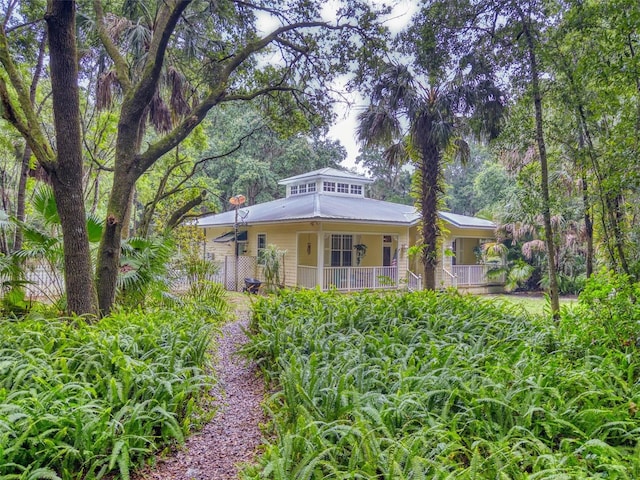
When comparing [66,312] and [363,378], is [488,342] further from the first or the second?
[66,312]

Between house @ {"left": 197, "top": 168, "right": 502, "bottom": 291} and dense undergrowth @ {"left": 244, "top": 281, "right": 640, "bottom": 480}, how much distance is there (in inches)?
327

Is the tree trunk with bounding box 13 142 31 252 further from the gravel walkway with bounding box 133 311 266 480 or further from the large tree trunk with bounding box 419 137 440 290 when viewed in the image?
the large tree trunk with bounding box 419 137 440 290

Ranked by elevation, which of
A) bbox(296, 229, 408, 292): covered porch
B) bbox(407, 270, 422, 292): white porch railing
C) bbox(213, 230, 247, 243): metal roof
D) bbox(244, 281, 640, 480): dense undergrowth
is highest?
bbox(213, 230, 247, 243): metal roof

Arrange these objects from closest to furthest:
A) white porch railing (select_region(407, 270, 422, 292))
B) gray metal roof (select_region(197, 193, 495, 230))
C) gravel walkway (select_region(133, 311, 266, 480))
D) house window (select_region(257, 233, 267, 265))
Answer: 1. gravel walkway (select_region(133, 311, 266, 480))
2. gray metal roof (select_region(197, 193, 495, 230))
3. white porch railing (select_region(407, 270, 422, 292))
4. house window (select_region(257, 233, 267, 265))

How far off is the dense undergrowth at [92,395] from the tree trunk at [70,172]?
0.67 m

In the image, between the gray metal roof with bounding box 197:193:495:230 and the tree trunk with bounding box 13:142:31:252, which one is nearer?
the tree trunk with bounding box 13:142:31:252

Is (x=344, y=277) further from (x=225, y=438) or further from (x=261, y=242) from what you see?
(x=225, y=438)

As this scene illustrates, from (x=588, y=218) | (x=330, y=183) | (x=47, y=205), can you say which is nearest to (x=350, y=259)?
(x=330, y=183)

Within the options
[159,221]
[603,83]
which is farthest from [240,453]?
[159,221]

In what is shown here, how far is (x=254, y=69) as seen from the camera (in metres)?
8.88

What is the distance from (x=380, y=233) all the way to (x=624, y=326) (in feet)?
37.1

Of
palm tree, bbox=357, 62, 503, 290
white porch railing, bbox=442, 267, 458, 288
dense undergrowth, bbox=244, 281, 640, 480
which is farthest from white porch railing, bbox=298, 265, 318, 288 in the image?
dense undergrowth, bbox=244, 281, 640, 480

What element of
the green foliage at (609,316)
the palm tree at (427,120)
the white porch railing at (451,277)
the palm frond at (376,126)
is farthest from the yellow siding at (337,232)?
the green foliage at (609,316)

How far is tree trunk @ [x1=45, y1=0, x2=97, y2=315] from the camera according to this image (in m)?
5.05
